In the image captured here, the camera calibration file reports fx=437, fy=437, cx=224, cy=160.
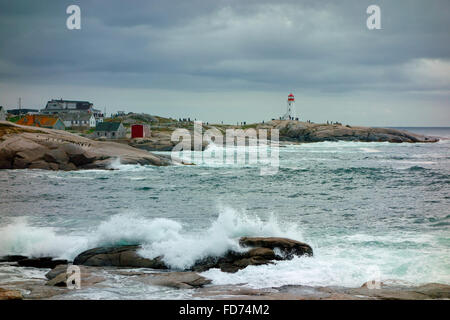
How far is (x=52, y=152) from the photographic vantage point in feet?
126

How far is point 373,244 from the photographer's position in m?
15.1

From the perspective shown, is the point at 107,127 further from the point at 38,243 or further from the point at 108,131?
the point at 38,243

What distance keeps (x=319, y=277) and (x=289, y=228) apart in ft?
19.4

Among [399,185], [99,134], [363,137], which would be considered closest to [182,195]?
[399,185]

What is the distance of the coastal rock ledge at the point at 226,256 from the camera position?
1220 cm

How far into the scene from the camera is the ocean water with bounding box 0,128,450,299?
1183 centimetres

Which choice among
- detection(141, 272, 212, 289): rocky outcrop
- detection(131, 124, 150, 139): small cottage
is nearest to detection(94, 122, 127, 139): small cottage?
detection(131, 124, 150, 139): small cottage

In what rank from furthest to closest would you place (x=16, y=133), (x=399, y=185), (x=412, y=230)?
1. (x=16, y=133)
2. (x=399, y=185)
3. (x=412, y=230)

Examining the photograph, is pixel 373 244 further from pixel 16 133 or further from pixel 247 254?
pixel 16 133

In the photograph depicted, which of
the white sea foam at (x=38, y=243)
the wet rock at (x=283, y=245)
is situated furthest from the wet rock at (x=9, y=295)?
the wet rock at (x=283, y=245)

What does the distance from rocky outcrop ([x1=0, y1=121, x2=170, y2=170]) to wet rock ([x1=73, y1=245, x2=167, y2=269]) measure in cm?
2719

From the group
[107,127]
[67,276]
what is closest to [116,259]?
[67,276]

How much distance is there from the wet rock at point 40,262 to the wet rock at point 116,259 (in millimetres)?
630

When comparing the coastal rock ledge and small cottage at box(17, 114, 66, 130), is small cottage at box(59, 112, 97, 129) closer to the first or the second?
small cottage at box(17, 114, 66, 130)
